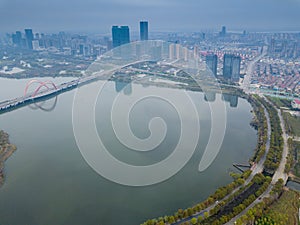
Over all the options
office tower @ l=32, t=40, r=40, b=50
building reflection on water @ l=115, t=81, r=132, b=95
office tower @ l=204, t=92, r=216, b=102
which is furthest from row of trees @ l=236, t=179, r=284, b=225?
office tower @ l=32, t=40, r=40, b=50

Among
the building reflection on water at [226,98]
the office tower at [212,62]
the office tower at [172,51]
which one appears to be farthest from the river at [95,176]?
the office tower at [172,51]

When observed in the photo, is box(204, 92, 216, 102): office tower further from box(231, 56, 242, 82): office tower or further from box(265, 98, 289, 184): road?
box(265, 98, 289, 184): road

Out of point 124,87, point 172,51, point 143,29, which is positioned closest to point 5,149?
point 124,87

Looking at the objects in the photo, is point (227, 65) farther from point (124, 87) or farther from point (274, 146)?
point (274, 146)

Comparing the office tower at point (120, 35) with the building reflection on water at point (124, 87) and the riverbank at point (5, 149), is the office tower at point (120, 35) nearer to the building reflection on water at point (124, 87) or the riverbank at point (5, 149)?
the building reflection on water at point (124, 87)

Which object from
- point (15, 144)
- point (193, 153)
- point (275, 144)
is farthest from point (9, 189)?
point (275, 144)
